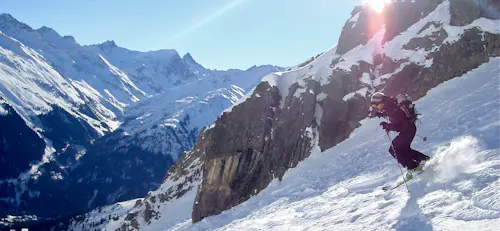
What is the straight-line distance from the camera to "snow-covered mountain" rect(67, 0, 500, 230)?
8.84 m

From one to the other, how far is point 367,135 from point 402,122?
17812 mm

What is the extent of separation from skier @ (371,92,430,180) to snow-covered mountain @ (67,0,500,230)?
1.88ft

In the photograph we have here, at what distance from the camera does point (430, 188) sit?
910 centimetres

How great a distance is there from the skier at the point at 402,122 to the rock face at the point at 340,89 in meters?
22.0

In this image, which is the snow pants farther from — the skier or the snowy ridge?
the snowy ridge

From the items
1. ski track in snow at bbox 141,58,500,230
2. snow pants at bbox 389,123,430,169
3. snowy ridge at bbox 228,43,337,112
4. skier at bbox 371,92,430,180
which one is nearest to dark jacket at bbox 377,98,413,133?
skier at bbox 371,92,430,180

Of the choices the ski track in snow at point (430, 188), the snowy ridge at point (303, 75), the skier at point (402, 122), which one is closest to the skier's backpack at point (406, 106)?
the skier at point (402, 122)

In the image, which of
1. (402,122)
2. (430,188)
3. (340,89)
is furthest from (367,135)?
(430,188)

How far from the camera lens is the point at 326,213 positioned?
36.5 ft

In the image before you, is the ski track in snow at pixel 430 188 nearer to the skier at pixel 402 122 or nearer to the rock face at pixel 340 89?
the skier at pixel 402 122

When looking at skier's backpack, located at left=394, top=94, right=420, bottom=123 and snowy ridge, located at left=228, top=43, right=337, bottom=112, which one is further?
snowy ridge, located at left=228, top=43, right=337, bottom=112

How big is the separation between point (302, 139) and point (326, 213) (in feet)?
85.1

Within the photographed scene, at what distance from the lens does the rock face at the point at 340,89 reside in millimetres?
31609

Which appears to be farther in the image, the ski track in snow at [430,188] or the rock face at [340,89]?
the rock face at [340,89]
